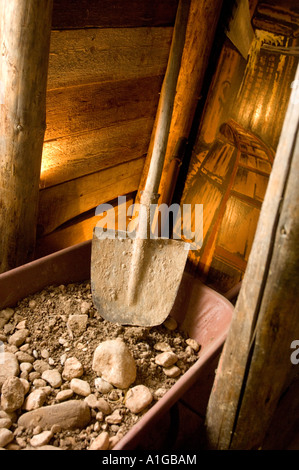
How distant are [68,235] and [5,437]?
3.70 feet

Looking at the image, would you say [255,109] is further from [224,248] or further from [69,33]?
[69,33]

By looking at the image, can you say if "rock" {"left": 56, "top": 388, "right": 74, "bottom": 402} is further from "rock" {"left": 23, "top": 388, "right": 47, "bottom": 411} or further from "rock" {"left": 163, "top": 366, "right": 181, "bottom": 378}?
"rock" {"left": 163, "top": 366, "right": 181, "bottom": 378}

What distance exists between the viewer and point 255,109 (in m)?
1.95

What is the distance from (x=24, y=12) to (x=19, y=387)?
1.17 metres

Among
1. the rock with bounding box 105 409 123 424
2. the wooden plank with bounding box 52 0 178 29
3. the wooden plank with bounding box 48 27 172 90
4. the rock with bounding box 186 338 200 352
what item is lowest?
the rock with bounding box 105 409 123 424

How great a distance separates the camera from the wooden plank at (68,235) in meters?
1.95

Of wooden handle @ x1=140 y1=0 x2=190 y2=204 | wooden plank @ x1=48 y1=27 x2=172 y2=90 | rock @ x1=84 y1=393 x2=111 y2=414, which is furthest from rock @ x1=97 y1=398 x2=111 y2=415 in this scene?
wooden plank @ x1=48 y1=27 x2=172 y2=90

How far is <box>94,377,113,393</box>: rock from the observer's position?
4.38ft

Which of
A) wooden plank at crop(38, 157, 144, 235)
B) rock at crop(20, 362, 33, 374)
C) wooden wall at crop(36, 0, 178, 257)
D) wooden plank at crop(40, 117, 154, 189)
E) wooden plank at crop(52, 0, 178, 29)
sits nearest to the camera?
rock at crop(20, 362, 33, 374)

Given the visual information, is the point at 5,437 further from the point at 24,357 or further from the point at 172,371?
the point at 172,371

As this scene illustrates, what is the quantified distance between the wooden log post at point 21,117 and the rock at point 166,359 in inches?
27.1

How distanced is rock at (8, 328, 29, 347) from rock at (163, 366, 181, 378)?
534mm

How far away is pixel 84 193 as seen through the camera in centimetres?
201

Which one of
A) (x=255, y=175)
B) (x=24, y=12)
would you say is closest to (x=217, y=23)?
(x=255, y=175)
